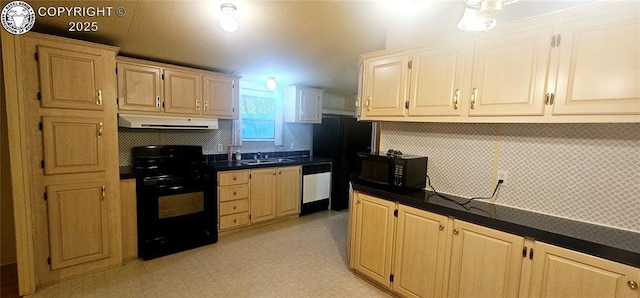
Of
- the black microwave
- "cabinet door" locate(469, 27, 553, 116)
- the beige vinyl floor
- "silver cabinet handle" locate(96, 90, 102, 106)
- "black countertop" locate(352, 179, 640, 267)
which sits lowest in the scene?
the beige vinyl floor

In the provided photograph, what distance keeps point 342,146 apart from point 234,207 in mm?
1983

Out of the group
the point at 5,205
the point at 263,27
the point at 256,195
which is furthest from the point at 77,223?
the point at 263,27

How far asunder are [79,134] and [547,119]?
141 inches

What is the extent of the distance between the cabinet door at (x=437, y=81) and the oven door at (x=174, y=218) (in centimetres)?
251

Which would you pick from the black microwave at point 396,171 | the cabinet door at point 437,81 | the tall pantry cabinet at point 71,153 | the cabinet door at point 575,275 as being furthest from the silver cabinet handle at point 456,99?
the tall pantry cabinet at point 71,153

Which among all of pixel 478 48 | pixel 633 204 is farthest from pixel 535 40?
pixel 633 204

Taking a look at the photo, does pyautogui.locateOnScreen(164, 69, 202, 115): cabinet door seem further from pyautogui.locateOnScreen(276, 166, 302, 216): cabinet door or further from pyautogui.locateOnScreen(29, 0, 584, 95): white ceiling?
pyautogui.locateOnScreen(276, 166, 302, 216): cabinet door

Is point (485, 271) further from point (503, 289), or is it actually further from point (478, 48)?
point (478, 48)

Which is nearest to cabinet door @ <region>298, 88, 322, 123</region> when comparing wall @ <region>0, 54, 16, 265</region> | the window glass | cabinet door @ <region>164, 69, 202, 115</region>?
the window glass

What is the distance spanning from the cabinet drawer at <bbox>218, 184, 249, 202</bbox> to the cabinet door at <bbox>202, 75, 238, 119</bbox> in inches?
37.9

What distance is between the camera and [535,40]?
1.61m

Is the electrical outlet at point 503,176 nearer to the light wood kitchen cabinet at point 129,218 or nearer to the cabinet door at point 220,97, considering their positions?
the cabinet door at point 220,97

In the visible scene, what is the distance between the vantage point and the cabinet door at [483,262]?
161 cm

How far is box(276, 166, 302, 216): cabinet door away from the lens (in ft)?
12.9
